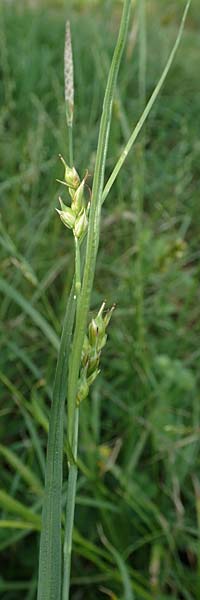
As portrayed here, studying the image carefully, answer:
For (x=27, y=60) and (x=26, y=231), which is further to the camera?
(x=27, y=60)

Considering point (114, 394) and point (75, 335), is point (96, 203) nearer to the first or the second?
point (75, 335)

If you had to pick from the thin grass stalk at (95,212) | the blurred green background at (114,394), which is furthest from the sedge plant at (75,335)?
the blurred green background at (114,394)

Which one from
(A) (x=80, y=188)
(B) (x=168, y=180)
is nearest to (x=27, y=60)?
(B) (x=168, y=180)

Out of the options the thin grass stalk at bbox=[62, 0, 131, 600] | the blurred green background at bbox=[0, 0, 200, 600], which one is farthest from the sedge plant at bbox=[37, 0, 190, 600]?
the blurred green background at bbox=[0, 0, 200, 600]

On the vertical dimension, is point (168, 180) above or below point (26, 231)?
above

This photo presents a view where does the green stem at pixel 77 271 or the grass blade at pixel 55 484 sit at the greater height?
the green stem at pixel 77 271

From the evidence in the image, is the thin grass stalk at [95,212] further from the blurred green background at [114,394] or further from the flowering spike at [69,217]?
the blurred green background at [114,394]

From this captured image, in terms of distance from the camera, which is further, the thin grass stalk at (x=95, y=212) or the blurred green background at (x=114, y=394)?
the blurred green background at (x=114, y=394)

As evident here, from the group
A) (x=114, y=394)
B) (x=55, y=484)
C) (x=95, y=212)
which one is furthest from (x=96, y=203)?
(x=114, y=394)

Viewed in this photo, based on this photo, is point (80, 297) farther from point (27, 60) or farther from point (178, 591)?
point (27, 60)
